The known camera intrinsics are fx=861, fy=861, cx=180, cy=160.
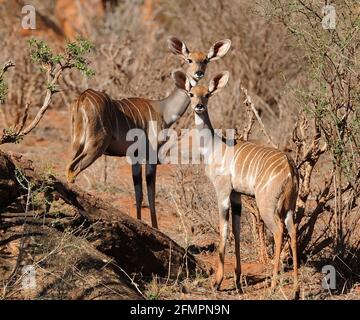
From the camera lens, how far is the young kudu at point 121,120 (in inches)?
279

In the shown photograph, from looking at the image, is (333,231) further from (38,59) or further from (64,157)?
(64,157)

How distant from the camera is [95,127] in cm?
712

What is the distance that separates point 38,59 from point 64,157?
18.3ft

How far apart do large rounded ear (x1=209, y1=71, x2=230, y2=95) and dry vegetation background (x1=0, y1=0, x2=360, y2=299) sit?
1.39 ft

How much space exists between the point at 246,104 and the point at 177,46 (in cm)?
165

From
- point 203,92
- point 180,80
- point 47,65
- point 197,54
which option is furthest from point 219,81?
point 197,54


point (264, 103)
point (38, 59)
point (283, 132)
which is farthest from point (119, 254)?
point (264, 103)

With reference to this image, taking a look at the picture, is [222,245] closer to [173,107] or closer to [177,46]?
[173,107]

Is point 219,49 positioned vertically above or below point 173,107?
above

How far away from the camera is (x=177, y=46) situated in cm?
Result: 828

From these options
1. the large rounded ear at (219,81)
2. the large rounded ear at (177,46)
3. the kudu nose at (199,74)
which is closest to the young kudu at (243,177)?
the large rounded ear at (219,81)

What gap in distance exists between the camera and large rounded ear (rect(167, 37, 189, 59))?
26.9ft

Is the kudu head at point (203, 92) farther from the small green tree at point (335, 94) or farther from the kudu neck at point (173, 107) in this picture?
the kudu neck at point (173, 107)

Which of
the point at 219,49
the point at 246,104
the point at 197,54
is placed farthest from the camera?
the point at 219,49
